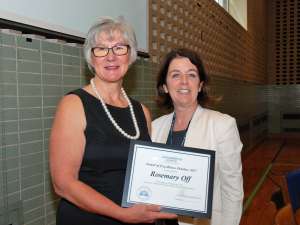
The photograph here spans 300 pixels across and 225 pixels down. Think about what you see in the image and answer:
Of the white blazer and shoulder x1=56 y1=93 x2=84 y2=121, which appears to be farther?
the white blazer

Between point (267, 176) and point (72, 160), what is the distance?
17.8 feet

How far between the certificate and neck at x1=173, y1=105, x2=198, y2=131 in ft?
1.26

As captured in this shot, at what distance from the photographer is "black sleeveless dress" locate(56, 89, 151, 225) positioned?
1438 mm

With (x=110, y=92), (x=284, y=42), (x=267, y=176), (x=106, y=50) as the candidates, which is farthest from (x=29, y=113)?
(x=284, y=42)

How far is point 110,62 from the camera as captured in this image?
5.04ft

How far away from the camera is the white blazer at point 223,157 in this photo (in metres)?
1.80

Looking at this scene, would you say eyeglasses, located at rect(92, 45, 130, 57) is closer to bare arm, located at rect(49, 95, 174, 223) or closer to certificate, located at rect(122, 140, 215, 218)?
bare arm, located at rect(49, 95, 174, 223)

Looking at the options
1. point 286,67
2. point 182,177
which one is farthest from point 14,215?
point 286,67

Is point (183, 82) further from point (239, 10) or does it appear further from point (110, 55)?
point (239, 10)

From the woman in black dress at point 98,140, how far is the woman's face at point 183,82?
0.37 meters

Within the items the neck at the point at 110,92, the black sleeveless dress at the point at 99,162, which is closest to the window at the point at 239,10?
the neck at the point at 110,92

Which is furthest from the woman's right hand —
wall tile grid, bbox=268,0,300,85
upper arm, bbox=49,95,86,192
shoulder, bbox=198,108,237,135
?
wall tile grid, bbox=268,0,300,85

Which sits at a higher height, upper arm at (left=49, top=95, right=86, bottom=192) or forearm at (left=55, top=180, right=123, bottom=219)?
upper arm at (left=49, top=95, right=86, bottom=192)

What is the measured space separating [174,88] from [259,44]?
30.0 ft
